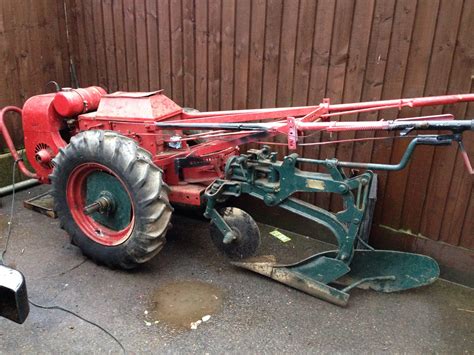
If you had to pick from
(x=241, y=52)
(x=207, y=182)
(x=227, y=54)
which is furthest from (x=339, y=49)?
(x=207, y=182)

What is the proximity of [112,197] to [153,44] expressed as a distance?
1.94m

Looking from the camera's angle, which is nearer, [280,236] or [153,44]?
[280,236]

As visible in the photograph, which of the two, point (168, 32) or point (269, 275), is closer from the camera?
point (269, 275)

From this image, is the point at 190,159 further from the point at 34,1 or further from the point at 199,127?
the point at 34,1

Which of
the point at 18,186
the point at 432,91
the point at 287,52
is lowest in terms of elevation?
the point at 18,186

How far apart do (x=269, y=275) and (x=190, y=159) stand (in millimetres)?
1121

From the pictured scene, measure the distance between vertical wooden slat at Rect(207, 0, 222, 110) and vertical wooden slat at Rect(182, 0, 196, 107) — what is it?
21cm

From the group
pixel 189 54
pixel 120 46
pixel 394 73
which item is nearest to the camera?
pixel 394 73

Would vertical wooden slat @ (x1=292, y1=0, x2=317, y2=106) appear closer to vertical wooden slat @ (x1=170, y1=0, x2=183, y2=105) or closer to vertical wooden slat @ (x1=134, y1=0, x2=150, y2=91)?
vertical wooden slat @ (x1=170, y1=0, x2=183, y2=105)

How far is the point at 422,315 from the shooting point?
9.75 feet

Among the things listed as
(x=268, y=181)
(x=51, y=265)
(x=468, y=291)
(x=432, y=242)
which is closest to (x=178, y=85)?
(x=268, y=181)

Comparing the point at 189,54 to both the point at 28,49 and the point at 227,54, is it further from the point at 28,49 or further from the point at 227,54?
the point at 28,49

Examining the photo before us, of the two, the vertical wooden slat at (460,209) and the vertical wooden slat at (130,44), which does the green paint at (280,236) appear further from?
the vertical wooden slat at (130,44)

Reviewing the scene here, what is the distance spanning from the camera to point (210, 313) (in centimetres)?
296
